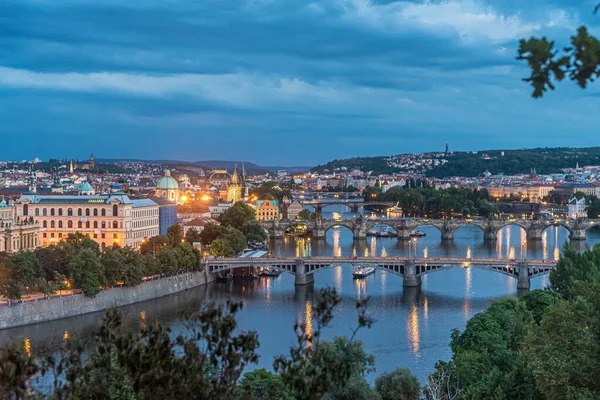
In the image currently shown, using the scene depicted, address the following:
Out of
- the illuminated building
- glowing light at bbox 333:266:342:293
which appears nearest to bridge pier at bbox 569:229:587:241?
glowing light at bbox 333:266:342:293

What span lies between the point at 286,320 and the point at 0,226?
11397mm

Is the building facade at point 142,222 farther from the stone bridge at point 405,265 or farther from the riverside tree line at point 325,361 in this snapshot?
the riverside tree line at point 325,361

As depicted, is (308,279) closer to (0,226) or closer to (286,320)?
(286,320)

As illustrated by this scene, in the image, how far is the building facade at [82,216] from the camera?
127ft

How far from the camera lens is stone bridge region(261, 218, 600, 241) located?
173 ft

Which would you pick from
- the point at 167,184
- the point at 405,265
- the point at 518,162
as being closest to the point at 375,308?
the point at 405,265

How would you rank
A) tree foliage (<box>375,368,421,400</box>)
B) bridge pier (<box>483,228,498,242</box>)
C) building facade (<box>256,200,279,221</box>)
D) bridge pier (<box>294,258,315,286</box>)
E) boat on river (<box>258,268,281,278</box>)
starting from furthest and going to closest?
building facade (<box>256,200,279,221</box>) < bridge pier (<box>483,228,498,242</box>) < boat on river (<box>258,268,281,278</box>) < bridge pier (<box>294,258,315,286</box>) < tree foliage (<box>375,368,421,400</box>)

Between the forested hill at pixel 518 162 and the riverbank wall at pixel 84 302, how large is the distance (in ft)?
387

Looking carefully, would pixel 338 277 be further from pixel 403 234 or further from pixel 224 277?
pixel 403 234

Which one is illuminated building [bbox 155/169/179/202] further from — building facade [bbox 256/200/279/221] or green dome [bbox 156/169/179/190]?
building facade [bbox 256/200/279/221]

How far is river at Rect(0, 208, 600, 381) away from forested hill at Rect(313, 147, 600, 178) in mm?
102950

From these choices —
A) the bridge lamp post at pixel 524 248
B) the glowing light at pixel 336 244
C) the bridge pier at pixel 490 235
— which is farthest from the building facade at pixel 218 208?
the bridge lamp post at pixel 524 248

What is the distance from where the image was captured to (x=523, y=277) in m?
31.7

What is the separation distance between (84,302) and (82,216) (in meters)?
13.2
